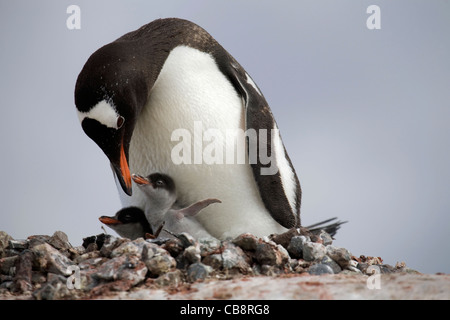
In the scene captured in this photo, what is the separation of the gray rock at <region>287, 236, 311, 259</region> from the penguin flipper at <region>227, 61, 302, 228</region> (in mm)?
780

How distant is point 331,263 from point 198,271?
2.27ft

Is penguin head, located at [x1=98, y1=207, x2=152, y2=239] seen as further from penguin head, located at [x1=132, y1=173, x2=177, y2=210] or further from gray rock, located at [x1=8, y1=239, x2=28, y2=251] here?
gray rock, located at [x1=8, y1=239, x2=28, y2=251]

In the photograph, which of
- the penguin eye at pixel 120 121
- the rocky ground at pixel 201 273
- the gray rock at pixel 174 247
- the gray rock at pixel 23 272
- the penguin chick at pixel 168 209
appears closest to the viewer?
the rocky ground at pixel 201 273

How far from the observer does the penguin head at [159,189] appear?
334 centimetres

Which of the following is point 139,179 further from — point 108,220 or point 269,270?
point 269,270

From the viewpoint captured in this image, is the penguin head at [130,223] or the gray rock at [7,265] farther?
the penguin head at [130,223]

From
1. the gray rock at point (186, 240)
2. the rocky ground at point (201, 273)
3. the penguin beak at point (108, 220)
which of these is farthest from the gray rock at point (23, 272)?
the penguin beak at point (108, 220)

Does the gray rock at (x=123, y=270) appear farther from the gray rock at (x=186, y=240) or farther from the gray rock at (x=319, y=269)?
the gray rock at (x=319, y=269)

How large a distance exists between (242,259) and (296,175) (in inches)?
59.2

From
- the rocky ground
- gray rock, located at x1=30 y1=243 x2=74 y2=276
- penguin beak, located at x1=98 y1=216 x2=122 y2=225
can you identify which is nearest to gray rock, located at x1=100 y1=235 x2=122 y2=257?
the rocky ground

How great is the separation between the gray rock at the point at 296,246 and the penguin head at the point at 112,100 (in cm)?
93
